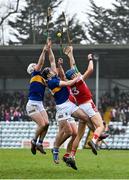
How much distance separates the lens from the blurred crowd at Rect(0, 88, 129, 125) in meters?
38.7

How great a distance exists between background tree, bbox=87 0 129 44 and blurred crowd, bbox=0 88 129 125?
107 feet

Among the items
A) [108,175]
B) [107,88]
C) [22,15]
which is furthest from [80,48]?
[22,15]

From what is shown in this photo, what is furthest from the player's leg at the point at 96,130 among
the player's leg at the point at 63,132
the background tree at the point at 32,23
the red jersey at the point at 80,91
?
the background tree at the point at 32,23

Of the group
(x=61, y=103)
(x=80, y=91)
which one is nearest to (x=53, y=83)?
(x=61, y=103)

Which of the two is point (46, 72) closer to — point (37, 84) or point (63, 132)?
point (37, 84)

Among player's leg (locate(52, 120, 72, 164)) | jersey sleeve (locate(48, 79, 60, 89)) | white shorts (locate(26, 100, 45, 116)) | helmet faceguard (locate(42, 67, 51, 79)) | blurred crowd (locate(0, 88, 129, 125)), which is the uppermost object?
helmet faceguard (locate(42, 67, 51, 79))

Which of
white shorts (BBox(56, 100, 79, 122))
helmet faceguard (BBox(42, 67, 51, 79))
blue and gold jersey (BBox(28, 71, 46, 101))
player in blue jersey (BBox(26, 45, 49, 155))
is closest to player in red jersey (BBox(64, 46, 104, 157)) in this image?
white shorts (BBox(56, 100, 79, 122))

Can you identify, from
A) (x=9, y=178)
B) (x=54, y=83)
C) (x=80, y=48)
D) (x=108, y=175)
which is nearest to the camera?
(x=9, y=178)

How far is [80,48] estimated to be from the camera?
4119cm

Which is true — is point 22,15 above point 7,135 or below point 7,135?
above

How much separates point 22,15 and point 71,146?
61.2 meters

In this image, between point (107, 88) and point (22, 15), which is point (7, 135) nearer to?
point (107, 88)

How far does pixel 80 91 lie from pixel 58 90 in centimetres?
73

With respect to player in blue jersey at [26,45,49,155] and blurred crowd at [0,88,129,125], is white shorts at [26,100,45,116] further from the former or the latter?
blurred crowd at [0,88,129,125]
